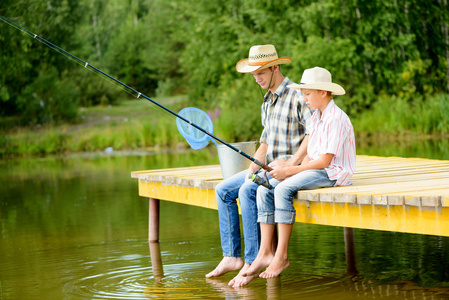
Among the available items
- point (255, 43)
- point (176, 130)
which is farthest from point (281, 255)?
point (255, 43)

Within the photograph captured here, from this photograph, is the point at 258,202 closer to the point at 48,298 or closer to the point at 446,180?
the point at 446,180

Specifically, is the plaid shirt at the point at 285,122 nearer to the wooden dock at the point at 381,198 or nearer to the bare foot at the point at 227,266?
the wooden dock at the point at 381,198

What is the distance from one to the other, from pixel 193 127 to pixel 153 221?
1.76 m

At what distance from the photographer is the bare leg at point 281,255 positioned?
14.6 feet

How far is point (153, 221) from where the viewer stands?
21.6 feet

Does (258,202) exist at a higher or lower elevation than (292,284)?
higher

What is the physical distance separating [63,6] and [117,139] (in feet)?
17.5

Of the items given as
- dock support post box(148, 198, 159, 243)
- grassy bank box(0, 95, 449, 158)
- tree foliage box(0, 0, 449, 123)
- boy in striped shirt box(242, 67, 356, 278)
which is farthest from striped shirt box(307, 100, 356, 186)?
tree foliage box(0, 0, 449, 123)

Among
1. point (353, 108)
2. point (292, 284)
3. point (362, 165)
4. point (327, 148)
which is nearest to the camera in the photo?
point (327, 148)

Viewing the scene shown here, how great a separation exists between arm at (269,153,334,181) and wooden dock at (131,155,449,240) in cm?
14

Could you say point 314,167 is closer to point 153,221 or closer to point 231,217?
point 231,217

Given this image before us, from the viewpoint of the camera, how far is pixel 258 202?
4574 millimetres

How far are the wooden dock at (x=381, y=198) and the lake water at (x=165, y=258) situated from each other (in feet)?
1.52

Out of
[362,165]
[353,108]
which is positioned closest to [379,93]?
[353,108]
